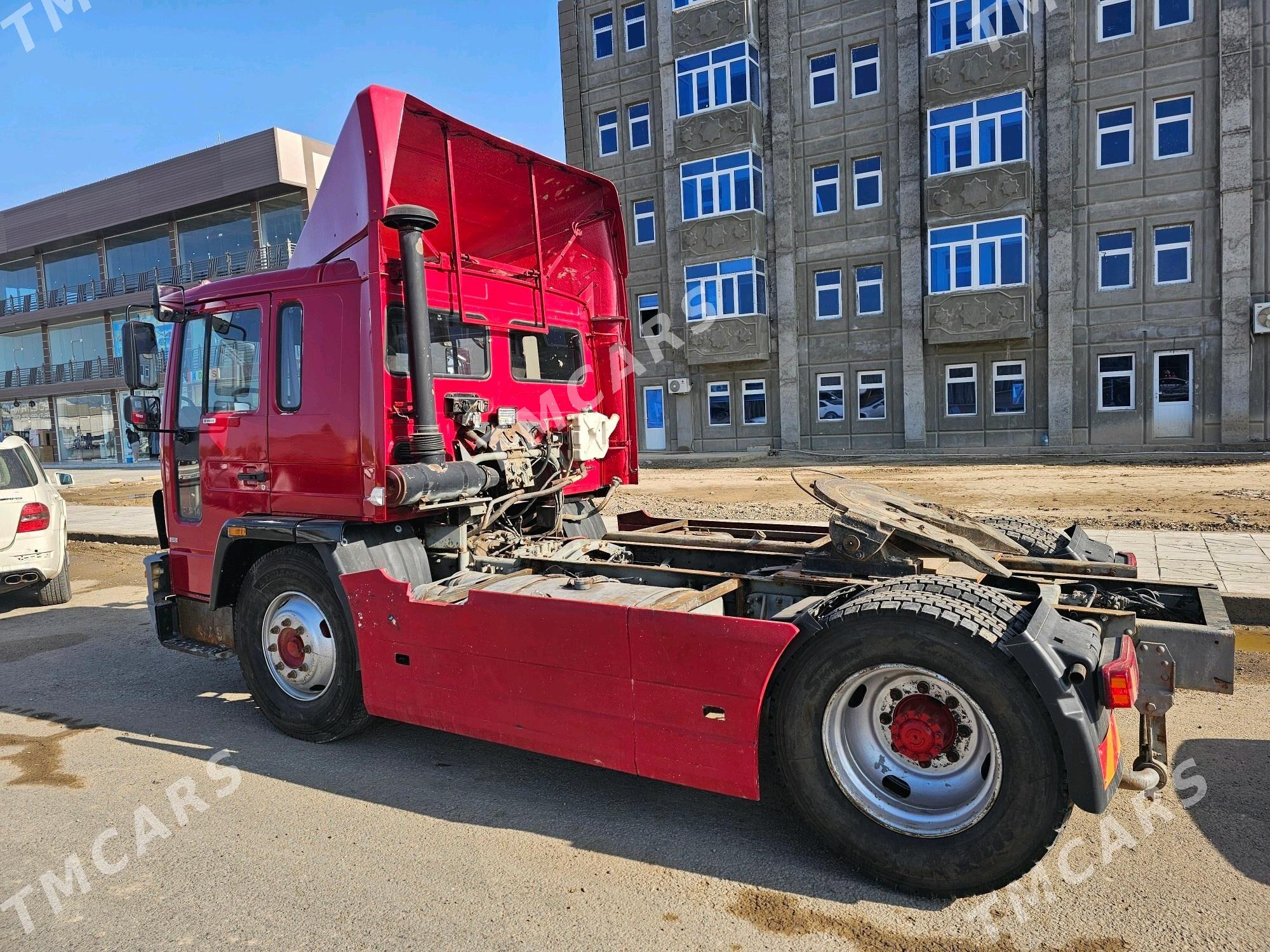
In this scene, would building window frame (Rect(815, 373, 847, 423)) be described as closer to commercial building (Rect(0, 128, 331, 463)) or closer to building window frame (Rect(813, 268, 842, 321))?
building window frame (Rect(813, 268, 842, 321))

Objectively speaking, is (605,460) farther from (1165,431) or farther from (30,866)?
(1165,431)

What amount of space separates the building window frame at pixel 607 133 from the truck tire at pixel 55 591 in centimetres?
2695

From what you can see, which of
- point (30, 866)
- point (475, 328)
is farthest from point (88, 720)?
point (475, 328)

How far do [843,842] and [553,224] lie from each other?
444 centimetres

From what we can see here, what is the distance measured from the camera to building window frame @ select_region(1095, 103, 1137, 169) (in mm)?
23484

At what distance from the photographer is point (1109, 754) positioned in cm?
295

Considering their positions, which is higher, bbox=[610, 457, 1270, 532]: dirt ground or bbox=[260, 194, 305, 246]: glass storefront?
bbox=[260, 194, 305, 246]: glass storefront

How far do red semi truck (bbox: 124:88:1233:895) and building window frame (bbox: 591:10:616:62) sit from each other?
29.1m

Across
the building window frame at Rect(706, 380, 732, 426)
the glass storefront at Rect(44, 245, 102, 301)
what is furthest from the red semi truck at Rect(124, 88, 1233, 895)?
the glass storefront at Rect(44, 245, 102, 301)

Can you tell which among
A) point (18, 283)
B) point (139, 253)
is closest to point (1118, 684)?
point (139, 253)

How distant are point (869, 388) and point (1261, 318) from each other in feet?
34.6

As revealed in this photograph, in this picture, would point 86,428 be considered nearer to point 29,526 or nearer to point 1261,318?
point 29,526

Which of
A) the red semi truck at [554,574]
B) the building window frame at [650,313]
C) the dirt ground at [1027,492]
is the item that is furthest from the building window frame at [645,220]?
the red semi truck at [554,574]

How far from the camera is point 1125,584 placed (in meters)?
3.96
